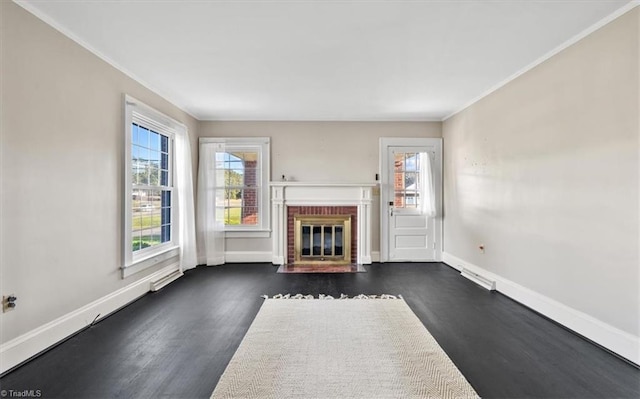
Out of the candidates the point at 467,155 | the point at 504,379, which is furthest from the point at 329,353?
the point at 467,155

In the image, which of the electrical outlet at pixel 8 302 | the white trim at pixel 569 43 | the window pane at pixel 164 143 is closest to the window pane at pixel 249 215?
the window pane at pixel 164 143

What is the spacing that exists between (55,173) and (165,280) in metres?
1.93

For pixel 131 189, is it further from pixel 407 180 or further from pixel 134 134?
pixel 407 180

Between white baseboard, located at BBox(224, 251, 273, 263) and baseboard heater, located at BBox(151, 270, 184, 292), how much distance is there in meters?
0.90

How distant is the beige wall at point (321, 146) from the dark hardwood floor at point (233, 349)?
1.90 m

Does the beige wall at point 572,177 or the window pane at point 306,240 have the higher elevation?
the beige wall at point 572,177

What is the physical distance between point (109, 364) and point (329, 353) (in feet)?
5.06

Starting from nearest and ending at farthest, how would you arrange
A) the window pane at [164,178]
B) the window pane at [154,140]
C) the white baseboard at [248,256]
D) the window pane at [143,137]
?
the window pane at [143,137] < the window pane at [154,140] < the window pane at [164,178] < the white baseboard at [248,256]

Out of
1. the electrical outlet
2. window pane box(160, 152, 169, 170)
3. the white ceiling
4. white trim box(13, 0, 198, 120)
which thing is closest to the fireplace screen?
the white ceiling

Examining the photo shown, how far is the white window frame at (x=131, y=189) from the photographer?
10.2 ft

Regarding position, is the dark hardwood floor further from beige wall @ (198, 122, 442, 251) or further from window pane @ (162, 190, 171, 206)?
beige wall @ (198, 122, 442, 251)

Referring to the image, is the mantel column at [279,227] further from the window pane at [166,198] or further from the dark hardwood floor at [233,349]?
the window pane at [166,198]

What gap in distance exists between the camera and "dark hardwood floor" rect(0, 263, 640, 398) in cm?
177

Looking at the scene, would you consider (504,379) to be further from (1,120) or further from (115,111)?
(115,111)
